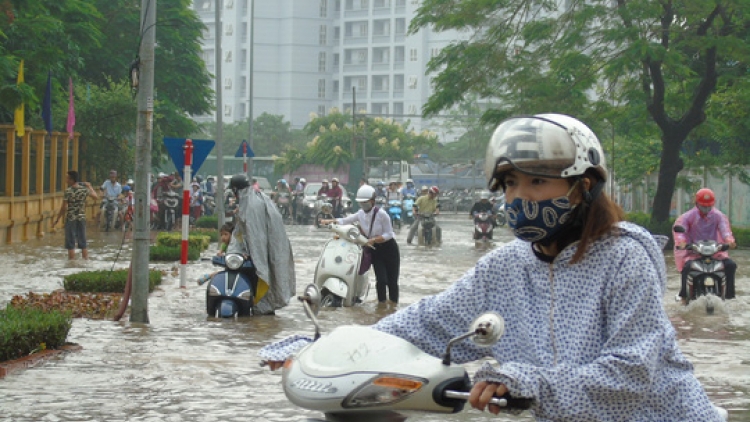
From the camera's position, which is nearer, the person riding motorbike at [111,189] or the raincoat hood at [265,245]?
the raincoat hood at [265,245]

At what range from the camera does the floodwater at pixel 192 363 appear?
8188mm

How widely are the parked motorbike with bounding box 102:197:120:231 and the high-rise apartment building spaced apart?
75251mm

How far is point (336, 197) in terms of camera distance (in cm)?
4188

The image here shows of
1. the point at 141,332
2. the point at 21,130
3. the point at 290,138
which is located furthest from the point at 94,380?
the point at 290,138

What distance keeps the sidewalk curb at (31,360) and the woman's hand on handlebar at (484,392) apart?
6.80 metres

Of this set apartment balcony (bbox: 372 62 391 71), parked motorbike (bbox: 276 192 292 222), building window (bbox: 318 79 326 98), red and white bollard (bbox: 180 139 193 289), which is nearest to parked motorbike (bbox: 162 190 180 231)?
parked motorbike (bbox: 276 192 292 222)

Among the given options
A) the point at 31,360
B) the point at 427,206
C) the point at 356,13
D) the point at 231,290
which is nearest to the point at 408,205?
the point at 427,206

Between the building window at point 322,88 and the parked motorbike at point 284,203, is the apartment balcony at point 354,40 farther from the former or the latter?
the parked motorbike at point 284,203

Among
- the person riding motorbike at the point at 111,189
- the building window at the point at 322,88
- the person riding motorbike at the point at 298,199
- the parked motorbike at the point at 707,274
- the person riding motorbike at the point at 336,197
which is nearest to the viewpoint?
the parked motorbike at the point at 707,274

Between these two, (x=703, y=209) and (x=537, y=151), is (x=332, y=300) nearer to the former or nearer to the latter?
(x=703, y=209)

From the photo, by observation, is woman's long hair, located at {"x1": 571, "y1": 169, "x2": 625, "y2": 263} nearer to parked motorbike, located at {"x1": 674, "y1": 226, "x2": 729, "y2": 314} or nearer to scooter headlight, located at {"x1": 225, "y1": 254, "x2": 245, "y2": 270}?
scooter headlight, located at {"x1": 225, "y1": 254, "x2": 245, "y2": 270}

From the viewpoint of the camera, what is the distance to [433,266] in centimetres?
2348

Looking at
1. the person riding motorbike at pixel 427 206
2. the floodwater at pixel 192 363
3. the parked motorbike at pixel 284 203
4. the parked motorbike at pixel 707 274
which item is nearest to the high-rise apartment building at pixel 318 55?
A: the parked motorbike at pixel 284 203

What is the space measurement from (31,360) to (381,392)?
7285 mm
